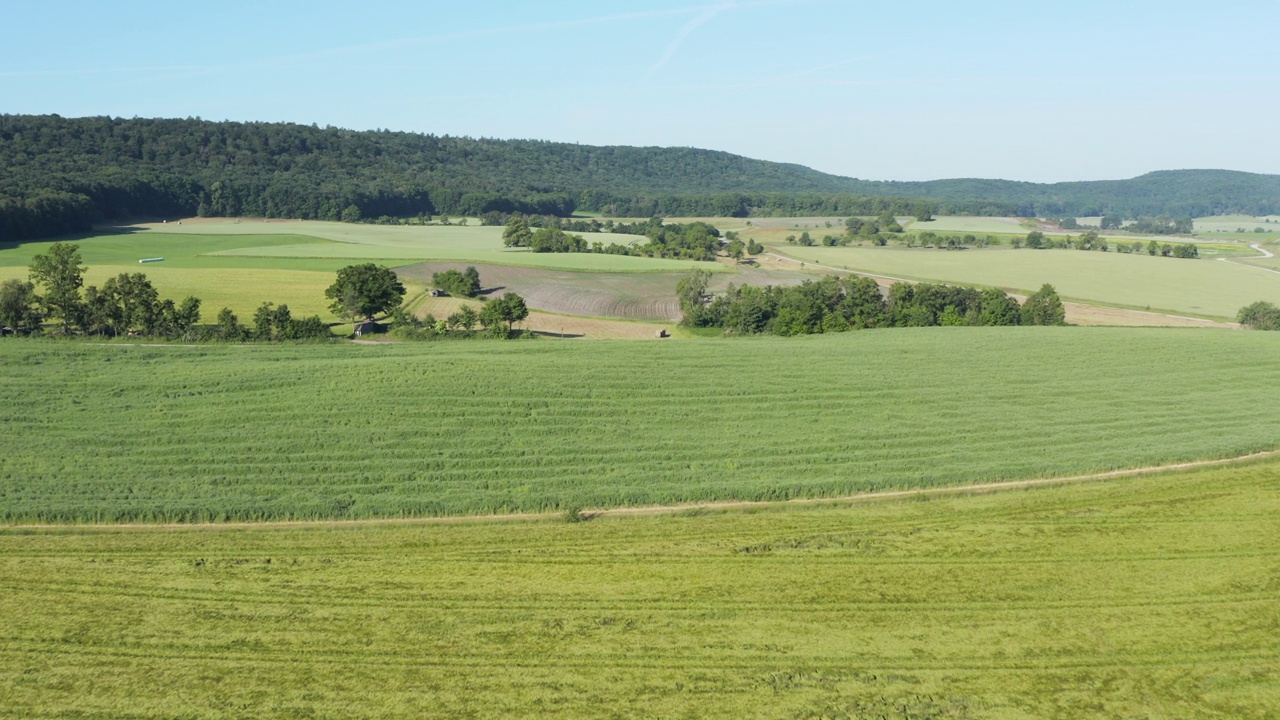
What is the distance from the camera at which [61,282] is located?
6088cm

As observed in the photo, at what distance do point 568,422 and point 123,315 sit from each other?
3728 centimetres

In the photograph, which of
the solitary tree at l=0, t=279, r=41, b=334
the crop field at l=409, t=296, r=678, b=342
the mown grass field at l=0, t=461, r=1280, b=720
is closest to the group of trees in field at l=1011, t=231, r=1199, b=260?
the crop field at l=409, t=296, r=678, b=342

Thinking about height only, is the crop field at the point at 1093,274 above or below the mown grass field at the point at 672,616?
above

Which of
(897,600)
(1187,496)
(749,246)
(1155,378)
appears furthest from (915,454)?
(749,246)

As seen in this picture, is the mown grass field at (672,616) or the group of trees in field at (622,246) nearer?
the mown grass field at (672,616)

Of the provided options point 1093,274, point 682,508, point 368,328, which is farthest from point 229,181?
point 682,508

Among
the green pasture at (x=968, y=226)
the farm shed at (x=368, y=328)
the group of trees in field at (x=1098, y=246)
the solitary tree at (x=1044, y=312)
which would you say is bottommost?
the farm shed at (x=368, y=328)

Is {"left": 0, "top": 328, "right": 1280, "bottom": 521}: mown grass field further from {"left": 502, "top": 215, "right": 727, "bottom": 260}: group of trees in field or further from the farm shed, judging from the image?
{"left": 502, "top": 215, "right": 727, "bottom": 260}: group of trees in field

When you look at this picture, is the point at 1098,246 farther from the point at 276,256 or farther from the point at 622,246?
the point at 276,256

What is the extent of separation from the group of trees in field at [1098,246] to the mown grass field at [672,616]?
108 metres

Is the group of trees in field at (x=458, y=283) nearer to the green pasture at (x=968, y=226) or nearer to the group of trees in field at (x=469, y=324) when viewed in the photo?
the group of trees in field at (x=469, y=324)

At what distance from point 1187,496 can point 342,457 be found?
97.2 ft

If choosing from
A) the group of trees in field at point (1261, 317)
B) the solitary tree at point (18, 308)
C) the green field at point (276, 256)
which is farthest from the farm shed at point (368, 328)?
the group of trees in field at point (1261, 317)

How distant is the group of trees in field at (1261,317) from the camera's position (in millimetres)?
71250
